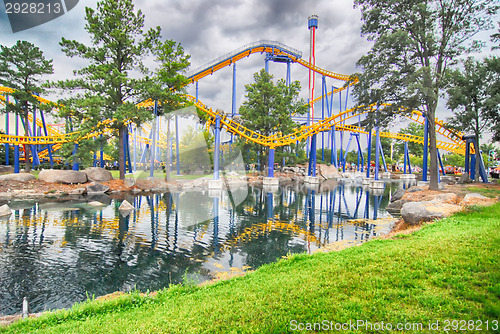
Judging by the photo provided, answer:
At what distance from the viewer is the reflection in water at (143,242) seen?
669 centimetres

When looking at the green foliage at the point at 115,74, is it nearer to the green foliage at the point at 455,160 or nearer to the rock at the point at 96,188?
the rock at the point at 96,188

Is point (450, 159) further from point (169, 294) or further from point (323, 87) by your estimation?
point (169, 294)

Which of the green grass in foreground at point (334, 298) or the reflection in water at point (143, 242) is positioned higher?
the green grass in foreground at point (334, 298)

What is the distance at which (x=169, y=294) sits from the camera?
16.9 feet

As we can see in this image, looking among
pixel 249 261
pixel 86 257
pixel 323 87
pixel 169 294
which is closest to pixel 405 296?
pixel 169 294

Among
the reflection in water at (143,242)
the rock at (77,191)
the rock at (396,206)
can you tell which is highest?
the rock at (77,191)

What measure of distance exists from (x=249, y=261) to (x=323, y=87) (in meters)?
47.3

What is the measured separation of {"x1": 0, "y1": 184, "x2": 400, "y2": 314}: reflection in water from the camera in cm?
669

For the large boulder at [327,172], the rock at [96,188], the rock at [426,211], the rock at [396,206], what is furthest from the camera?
the large boulder at [327,172]

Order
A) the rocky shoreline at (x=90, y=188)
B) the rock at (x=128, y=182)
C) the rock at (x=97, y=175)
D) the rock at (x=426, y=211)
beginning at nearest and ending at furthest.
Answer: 1. the rock at (x=426, y=211)
2. the rocky shoreline at (x=90, y=188)
3. the rock at (x=97, y=175)
4. the rock at (x=128, y=182)

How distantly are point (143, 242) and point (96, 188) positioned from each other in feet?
51.0

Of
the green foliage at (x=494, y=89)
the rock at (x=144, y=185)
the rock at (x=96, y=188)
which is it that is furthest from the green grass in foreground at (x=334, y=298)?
the rock at (x=144, y=185)
